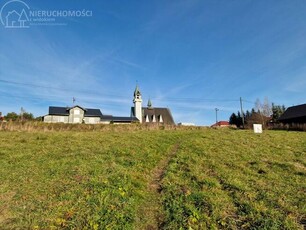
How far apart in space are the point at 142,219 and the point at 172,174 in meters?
2.95

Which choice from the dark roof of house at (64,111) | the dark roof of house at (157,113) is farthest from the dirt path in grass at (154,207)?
the dark roof of house at (157,113)

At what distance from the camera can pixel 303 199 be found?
17.2ft

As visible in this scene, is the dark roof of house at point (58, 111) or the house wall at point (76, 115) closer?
the dark roof of house at point (58, 111)

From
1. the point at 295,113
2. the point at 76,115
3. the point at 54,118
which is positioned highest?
the point at 76,115

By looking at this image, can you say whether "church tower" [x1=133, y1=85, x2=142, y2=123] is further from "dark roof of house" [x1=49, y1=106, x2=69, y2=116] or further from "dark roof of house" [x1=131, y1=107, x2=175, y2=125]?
"dark roof of house" [x1=49, y1=106, x2=69, y2=116]

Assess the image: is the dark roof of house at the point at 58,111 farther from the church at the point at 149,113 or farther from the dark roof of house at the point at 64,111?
the church at the point at 149,113

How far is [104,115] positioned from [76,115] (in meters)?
12.0

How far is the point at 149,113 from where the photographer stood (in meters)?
63.0

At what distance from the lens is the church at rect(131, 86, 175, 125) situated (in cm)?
6166

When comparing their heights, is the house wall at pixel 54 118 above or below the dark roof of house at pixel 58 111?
below

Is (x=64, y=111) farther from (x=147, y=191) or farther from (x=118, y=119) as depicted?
(x=147, y=191)

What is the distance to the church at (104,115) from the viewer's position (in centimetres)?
5245

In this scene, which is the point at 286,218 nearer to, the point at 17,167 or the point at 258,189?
the point at 258,189

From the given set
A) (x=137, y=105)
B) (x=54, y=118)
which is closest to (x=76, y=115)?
(x=54, y=118)
